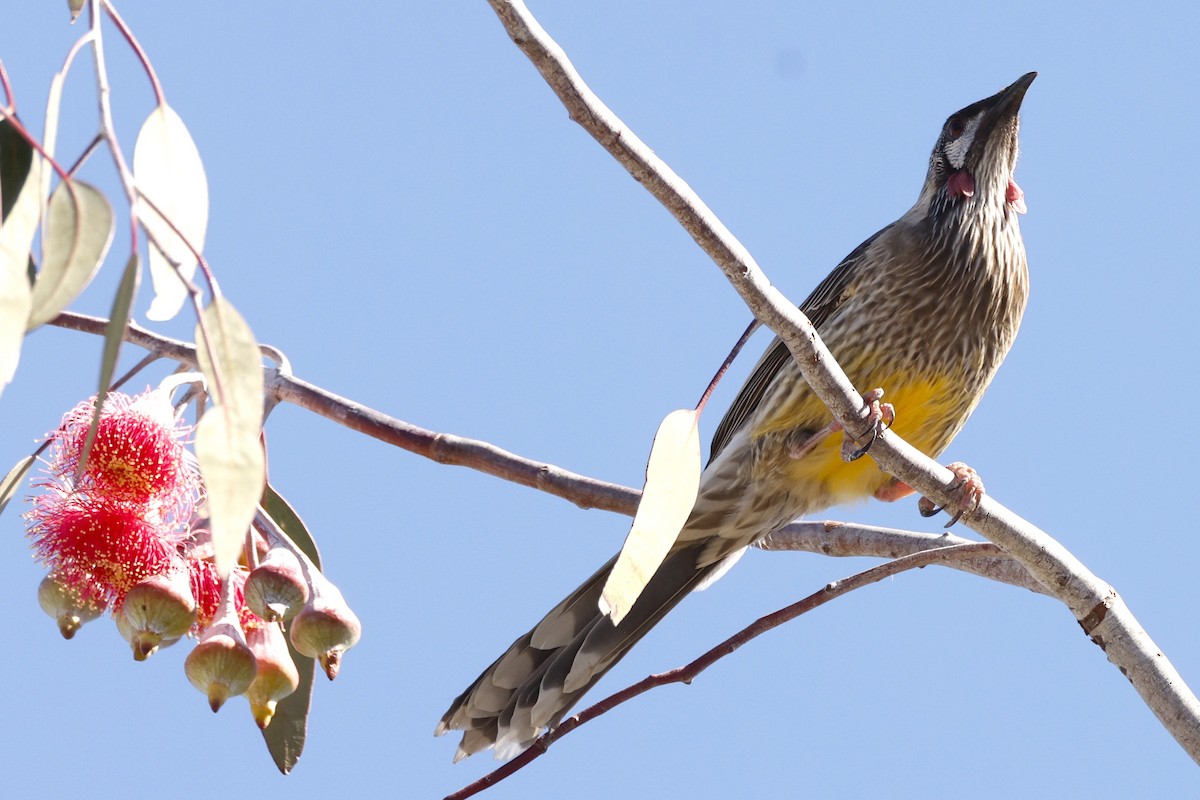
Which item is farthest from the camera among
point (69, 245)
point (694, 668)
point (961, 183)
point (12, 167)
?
point (961, 183)

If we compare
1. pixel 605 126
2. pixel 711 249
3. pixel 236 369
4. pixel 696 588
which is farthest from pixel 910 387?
pixel 236 369

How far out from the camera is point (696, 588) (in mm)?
3814

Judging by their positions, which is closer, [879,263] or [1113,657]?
[1113,657]

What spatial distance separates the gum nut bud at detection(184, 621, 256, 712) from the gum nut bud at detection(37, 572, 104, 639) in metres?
0.33

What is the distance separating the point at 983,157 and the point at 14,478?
3164 millimetres

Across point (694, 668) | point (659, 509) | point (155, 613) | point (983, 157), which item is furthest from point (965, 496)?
point (983, 157)

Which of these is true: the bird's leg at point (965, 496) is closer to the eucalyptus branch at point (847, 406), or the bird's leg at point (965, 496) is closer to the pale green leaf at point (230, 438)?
the eucalyptus branch at point (847, 406)

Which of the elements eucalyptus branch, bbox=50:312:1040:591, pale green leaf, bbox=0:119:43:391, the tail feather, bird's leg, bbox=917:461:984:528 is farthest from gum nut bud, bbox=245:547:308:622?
the tail feather

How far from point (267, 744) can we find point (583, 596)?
3.88ft

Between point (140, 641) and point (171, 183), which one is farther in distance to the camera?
point (171, 183)

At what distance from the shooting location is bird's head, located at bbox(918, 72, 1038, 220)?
4297mm

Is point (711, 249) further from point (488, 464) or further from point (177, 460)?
point (488, 464)

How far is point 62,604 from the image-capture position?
7.33 ft

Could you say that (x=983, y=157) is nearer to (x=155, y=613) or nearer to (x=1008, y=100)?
(x=1008, y=100)
